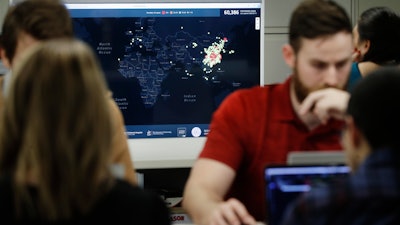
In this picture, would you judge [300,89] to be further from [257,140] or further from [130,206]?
[130,206]

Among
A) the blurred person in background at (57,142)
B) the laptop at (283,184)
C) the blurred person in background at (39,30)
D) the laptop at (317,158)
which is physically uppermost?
A: the blurred person in background at (39,30)

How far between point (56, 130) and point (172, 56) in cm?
190

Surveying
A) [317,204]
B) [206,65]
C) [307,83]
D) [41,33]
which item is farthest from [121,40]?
[317,204]

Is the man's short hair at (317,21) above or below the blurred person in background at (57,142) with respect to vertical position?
above

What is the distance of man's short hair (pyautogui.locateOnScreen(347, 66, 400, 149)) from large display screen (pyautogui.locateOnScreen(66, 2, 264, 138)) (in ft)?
6.25

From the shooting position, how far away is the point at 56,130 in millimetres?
1062

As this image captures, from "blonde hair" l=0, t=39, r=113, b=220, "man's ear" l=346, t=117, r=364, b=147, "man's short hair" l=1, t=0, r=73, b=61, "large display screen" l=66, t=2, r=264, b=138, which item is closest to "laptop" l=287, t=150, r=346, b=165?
"man's ear" l=346, t=117, r=364, b=147

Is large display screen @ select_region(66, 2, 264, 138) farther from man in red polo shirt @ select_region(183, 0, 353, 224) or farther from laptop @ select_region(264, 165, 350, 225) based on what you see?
laptop @ select_region(264, 165, 350, 225)

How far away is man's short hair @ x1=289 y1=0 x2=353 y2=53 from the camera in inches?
67.5

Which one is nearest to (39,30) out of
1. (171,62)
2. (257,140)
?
(257,140)

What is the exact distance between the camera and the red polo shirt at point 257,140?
1.74m

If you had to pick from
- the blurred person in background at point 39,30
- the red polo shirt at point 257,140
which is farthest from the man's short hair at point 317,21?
the blurred person in background at point 39,30

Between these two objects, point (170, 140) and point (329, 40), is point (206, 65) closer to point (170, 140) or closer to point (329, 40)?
point (170, 140)

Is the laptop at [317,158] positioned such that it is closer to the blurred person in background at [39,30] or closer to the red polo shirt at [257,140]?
the red polo shirt at [257,140]
